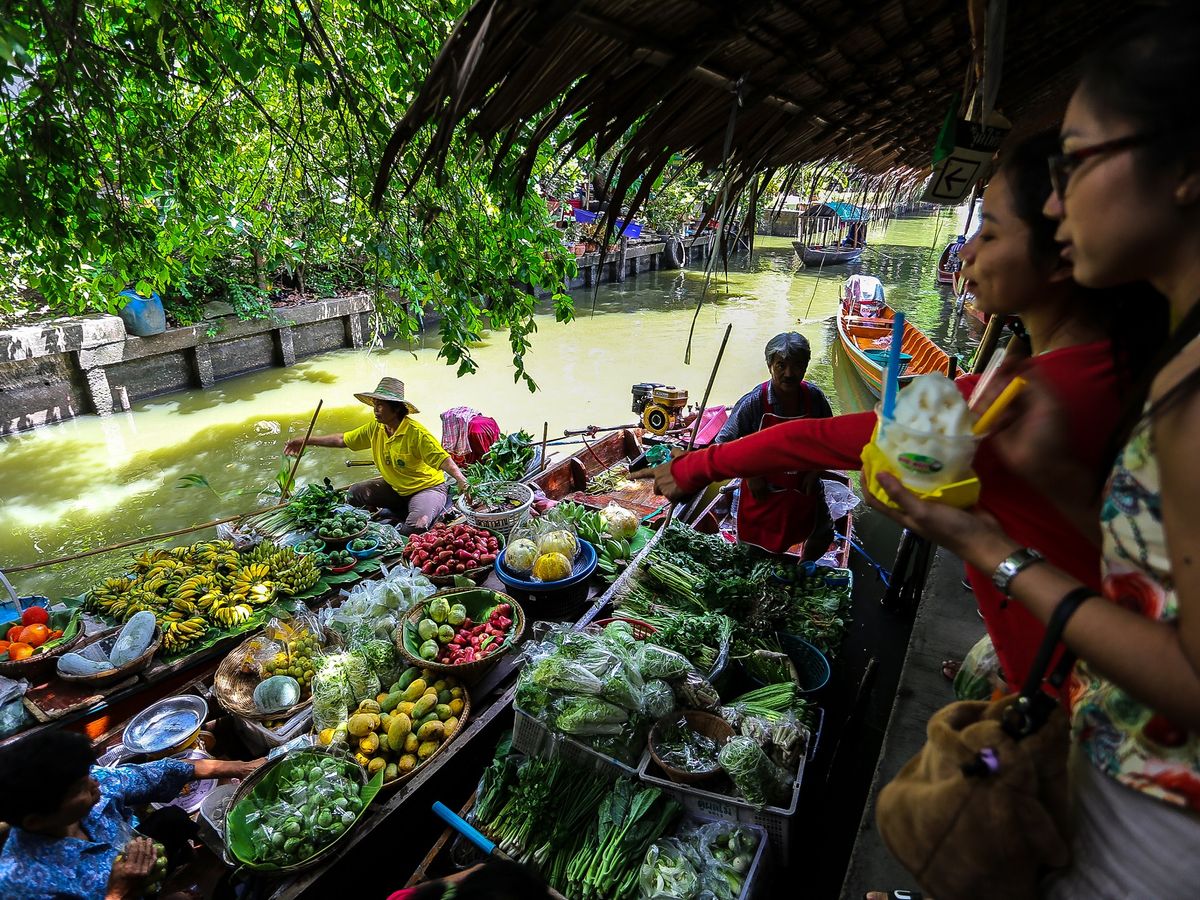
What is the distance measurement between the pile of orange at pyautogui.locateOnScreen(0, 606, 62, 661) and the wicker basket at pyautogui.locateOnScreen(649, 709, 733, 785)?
3.62 meters

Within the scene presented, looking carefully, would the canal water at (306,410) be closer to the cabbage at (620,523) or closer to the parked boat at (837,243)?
the cabbage at (620,523)

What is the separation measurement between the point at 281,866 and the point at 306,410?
34.8 ft

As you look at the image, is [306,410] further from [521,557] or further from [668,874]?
[668,874]

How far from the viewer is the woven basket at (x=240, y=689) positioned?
127 inches

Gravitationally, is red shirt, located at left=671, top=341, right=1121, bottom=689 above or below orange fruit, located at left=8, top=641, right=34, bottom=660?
above

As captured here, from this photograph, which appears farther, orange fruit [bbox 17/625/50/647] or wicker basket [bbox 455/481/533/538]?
wicker basket [bbox 455/481/533/538]

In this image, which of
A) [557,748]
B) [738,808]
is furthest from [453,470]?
[738,808]

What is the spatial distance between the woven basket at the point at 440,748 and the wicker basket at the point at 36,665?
2.27 m

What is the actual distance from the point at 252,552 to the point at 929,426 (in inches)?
198

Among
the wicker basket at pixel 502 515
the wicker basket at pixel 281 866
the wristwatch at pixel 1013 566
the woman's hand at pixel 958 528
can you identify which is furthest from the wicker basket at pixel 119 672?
the wristwatch at pixel 1013 566

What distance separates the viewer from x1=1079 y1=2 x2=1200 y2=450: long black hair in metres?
0.76

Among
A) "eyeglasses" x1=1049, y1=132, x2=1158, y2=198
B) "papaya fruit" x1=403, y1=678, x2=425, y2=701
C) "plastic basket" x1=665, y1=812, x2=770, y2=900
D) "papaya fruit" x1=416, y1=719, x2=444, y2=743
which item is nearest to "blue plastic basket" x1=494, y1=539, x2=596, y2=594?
"papaya fruit" x1=403, y1=678, x2=425, y2=701

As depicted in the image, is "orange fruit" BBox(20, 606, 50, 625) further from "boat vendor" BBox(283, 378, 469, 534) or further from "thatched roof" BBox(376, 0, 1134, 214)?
"thatched roof" BBox(376, 0, 1134, 214)

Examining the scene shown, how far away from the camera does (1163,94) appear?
0.78 m
